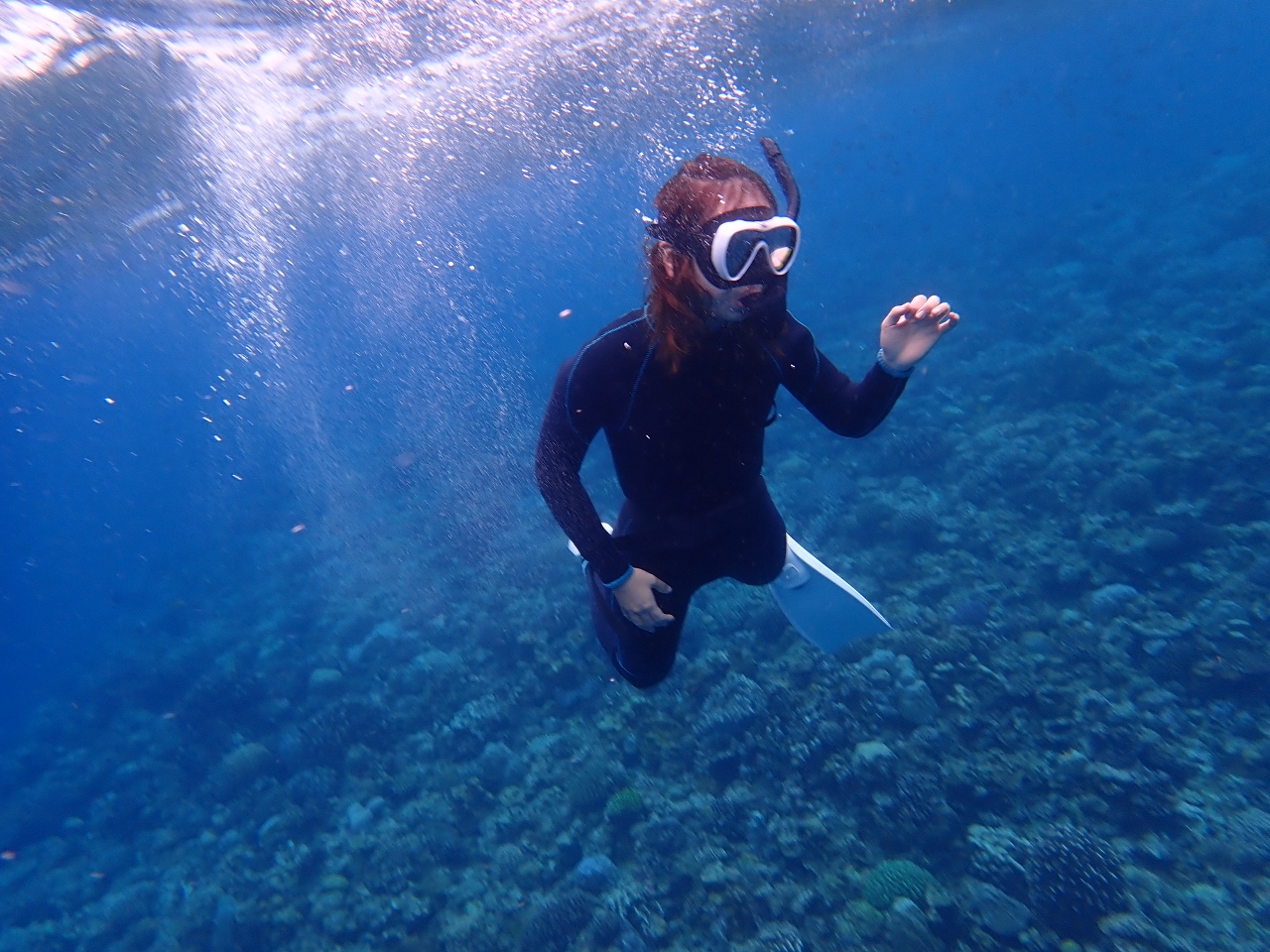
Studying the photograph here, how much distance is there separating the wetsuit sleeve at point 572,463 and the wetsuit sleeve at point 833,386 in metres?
0.88

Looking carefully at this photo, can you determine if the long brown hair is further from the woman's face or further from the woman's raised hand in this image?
the woman's raised hand

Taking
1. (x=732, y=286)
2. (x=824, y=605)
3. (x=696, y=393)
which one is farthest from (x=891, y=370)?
(x=824, y=605)

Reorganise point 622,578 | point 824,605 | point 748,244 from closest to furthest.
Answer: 1. point 748,244
2. point 622,578
3. point 824,605

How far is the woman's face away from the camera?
208 centimetres

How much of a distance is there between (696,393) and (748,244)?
70cm

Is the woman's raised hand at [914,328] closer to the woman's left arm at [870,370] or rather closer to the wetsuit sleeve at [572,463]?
the woman's left arm at [870,370]

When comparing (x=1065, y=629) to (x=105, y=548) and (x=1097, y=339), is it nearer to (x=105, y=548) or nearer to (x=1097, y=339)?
(x=1097, y=339)

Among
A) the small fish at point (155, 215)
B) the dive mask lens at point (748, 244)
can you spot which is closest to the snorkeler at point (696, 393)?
the dive mask lens at point (748, 244)

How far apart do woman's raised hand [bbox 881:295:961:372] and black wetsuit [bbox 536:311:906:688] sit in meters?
0.11

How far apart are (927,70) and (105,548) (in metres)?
66.6

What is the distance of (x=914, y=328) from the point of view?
273 cm

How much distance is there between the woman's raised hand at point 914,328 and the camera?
2.70 metres

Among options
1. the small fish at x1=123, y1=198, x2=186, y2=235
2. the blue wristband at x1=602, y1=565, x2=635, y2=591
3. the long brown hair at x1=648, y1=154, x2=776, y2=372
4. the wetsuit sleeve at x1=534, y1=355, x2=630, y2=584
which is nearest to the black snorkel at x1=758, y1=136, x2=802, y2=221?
the long brown hair at x1=648, y1=154, x2=776, y2=372

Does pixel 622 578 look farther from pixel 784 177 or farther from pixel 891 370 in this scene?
pixel 784 177
